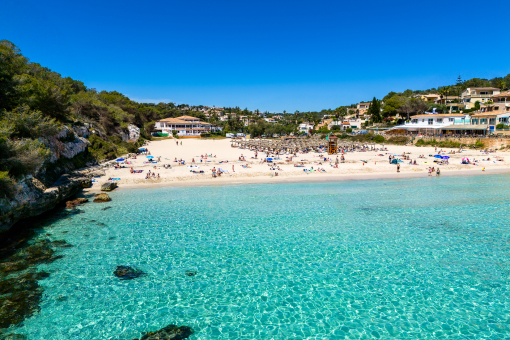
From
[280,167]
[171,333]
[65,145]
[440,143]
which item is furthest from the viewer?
[440,143]

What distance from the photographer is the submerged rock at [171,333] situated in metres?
7.50

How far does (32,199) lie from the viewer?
16.3 metres

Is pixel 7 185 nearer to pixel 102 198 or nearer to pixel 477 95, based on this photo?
pixel 102 198

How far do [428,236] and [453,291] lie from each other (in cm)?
502

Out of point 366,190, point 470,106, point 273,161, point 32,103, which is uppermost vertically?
point 470,106

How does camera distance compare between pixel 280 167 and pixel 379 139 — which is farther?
pixel 379 139

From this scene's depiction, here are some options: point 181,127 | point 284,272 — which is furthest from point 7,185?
point 181,127

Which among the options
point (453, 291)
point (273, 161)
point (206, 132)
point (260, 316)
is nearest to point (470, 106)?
point (273, 161)

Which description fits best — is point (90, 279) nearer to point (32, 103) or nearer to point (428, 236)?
point (428, 236)

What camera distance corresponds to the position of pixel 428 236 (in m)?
14.0

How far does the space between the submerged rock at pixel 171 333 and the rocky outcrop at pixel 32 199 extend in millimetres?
10850

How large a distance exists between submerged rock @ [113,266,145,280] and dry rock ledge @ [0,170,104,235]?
710 centimetres

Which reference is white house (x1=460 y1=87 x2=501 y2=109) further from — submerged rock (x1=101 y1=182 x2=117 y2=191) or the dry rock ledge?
the dry rock ledge

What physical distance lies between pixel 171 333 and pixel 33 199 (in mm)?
14063
